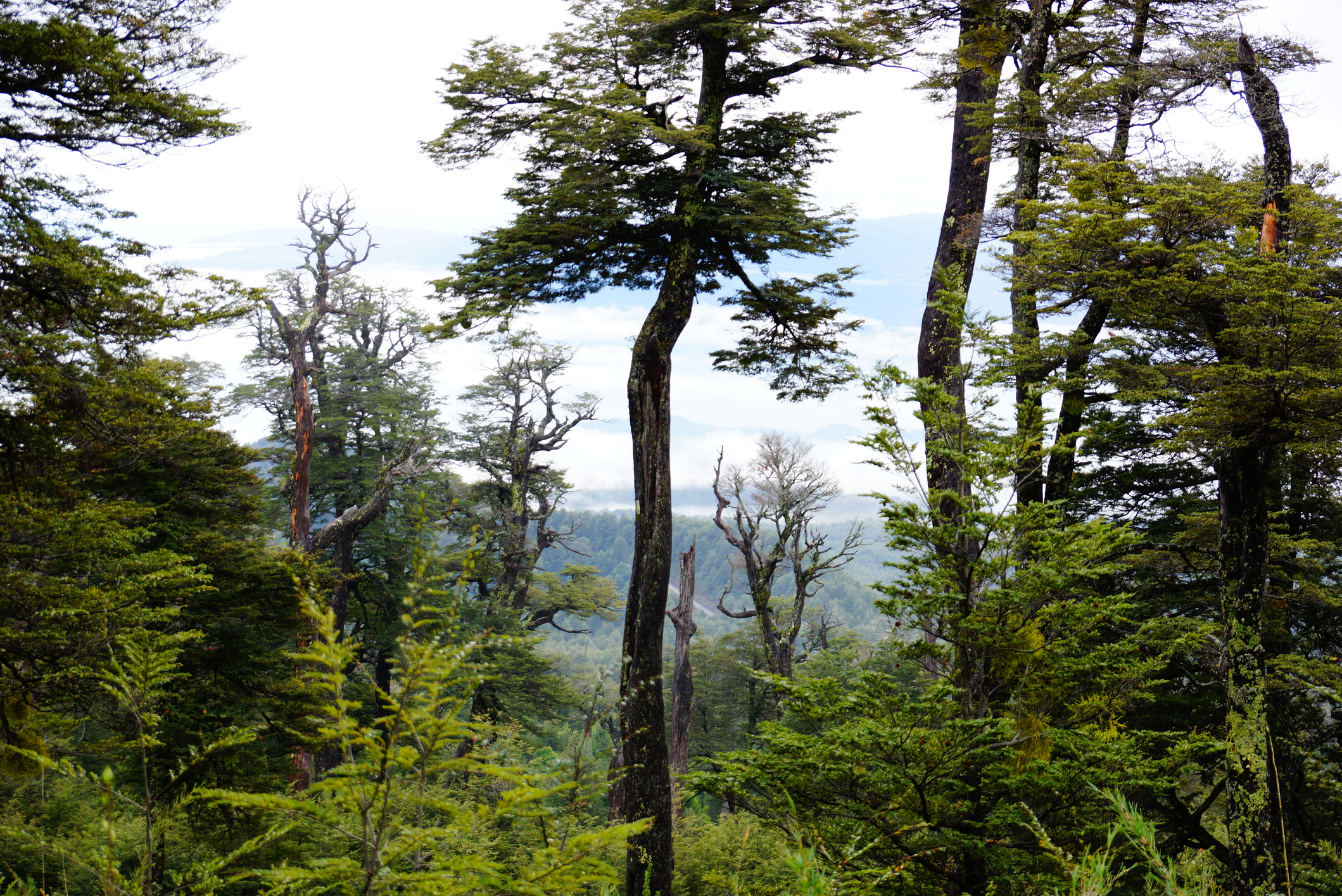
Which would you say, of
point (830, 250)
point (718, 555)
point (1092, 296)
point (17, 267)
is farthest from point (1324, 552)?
point (718, 555)

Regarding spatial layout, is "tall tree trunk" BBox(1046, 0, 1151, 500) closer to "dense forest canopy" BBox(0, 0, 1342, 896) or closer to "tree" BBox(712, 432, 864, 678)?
"dense forest canopy" BBox(0, 0, 1342, 896)

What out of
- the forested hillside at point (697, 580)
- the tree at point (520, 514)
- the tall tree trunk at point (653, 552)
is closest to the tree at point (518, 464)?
the tree at point (520, 514)

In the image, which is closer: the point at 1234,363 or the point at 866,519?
the point at 1234,363

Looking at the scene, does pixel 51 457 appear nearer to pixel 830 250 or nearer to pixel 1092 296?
pixel 830 250

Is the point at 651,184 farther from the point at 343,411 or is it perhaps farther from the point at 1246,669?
the point at 343,411

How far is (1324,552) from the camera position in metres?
10.3

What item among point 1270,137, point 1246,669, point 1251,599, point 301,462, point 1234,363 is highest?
point 1270,137

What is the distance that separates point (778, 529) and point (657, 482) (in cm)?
1038

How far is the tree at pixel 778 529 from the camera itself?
18500 mm

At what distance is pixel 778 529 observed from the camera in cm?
1945

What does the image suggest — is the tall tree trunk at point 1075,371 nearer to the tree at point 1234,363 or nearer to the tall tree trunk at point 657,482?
the tree at point 1234,363

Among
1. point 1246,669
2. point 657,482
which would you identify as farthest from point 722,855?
point 1246,669

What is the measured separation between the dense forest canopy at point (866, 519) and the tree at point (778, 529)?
5.27m

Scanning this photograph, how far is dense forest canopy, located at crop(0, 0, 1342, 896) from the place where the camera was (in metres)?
2.77
